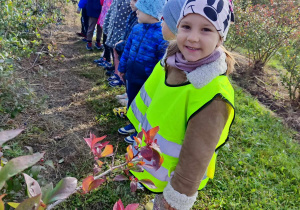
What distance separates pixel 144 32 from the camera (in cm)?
239

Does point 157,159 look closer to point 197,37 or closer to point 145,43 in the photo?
point 197,37

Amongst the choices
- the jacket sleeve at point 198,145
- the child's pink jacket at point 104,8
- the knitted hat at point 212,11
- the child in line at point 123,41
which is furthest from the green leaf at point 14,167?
the child's pink jacket at point 104,8

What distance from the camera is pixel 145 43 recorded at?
2.38m

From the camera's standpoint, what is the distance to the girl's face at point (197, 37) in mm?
1158

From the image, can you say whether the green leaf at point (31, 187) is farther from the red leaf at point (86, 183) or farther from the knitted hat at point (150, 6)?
the knitted hat at point (150, 6)

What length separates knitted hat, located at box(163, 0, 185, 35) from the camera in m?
A: 1.66

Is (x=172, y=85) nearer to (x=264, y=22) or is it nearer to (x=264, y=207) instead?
(x=264, y=207)

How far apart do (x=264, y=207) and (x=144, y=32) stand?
213 centimetres

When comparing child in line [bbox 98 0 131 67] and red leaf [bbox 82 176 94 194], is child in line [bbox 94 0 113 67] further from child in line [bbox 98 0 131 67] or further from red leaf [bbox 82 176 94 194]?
red leaf [bbox 82 176 94 194]

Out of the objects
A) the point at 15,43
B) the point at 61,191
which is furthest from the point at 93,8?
the point at 61,191

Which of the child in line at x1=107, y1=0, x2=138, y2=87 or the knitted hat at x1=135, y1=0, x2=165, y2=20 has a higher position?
the knitted hat at x1=135, y1=0, x2=165, y2=20

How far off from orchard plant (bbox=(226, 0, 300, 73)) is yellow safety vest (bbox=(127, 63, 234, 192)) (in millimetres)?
4441

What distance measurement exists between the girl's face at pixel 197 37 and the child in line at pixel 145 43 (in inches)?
42.0

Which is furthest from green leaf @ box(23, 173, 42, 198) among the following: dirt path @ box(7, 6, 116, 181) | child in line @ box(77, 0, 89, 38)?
child in line @ box(77, 0, 89, 38)
